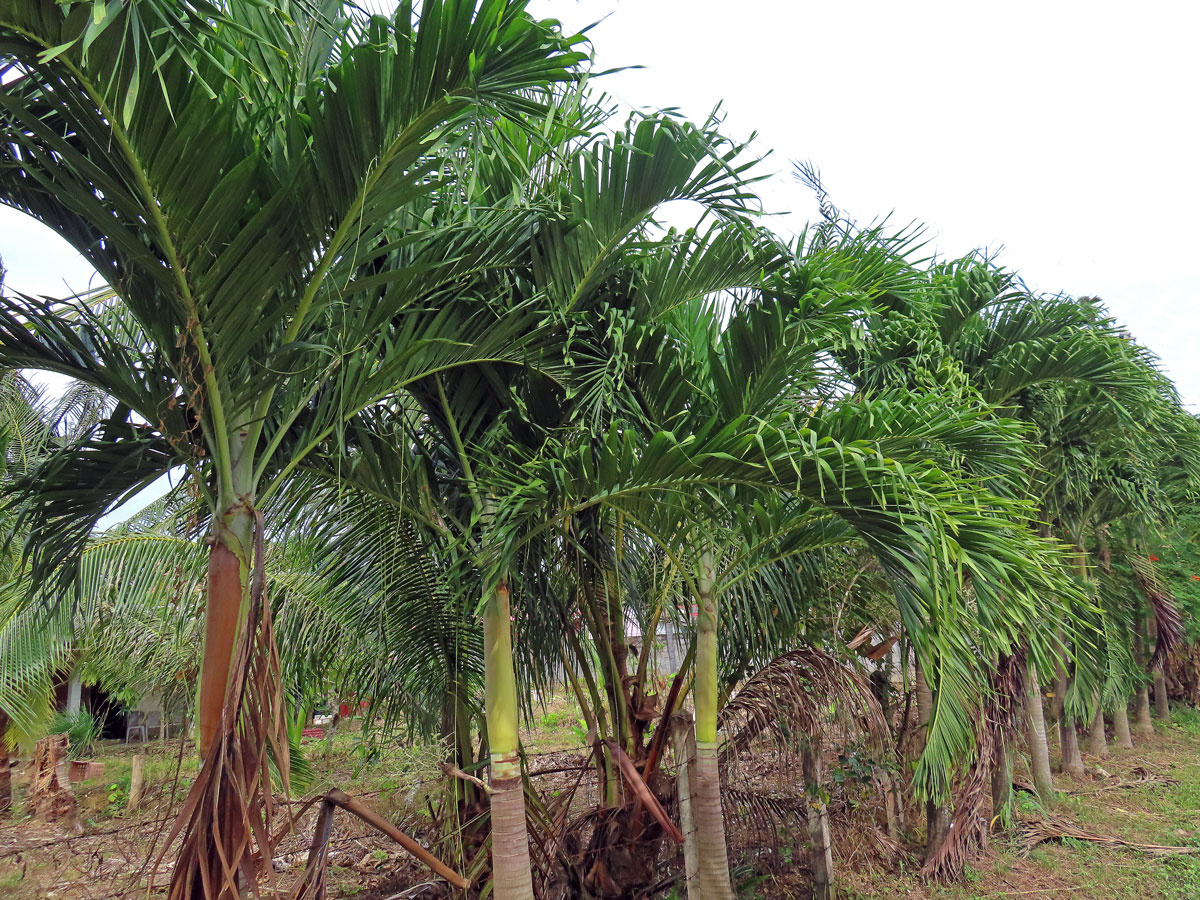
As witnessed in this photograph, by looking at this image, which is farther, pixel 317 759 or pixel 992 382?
pixel 317 759

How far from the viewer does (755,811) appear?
5004 mm

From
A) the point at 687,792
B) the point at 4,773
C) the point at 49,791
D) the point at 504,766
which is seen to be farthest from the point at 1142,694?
the point at 4,773

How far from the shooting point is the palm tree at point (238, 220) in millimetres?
2072

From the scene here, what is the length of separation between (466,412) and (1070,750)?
9375 millimetres

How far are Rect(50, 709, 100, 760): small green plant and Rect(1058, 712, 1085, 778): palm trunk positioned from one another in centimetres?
1231

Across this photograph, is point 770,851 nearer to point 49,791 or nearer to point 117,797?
point 49,791

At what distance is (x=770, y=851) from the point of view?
5.31 meters

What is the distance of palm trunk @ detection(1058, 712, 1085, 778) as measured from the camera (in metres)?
9.56

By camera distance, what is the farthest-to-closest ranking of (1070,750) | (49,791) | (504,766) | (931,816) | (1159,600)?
(1159,600) < (1070,750) < (49,791) < (931,816) < (504,766)

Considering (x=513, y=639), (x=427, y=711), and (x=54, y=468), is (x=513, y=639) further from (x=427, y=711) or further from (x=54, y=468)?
(x=54, y=468)

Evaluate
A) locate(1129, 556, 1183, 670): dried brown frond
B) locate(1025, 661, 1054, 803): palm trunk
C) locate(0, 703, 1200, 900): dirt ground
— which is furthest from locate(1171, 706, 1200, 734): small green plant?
locate(1025, 661, 1054, 803): palm trunk

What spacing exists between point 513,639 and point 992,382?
4.18 metres

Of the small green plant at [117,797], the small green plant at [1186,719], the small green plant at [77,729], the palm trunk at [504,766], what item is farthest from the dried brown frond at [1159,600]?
the small green plant at [77,729]

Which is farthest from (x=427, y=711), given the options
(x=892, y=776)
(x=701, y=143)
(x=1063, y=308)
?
(x=1063, y=308)
